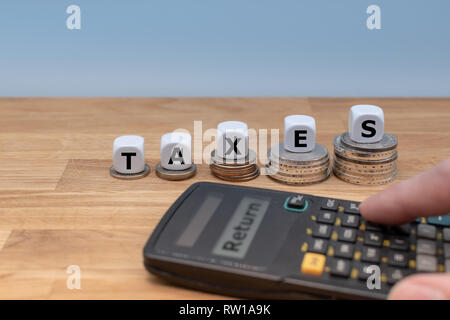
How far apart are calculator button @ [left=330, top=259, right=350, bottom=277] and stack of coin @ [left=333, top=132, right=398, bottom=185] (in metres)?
0.18

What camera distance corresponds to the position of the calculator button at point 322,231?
44 cm

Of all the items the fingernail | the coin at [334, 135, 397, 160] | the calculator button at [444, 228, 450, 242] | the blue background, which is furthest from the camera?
the blue background

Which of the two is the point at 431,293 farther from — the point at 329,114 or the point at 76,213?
the point at 329,114

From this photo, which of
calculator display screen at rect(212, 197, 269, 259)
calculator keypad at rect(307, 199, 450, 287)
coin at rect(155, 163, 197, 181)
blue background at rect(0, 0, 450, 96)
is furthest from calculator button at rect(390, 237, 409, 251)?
blue background at rect(0, 0, 450, 96)

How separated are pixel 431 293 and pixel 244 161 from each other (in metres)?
0.28

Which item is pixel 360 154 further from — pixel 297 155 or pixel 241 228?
pixel 241 228

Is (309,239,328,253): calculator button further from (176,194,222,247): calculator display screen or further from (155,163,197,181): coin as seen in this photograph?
(155,163,197,181): coin

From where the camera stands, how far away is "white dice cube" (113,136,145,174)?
0.58 meters

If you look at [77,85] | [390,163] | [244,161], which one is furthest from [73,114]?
[390,163]

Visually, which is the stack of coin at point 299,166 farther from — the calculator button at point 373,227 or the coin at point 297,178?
the calculator button at point 373,227

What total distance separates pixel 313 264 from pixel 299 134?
0.65 ft

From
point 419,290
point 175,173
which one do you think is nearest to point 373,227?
point 419,290

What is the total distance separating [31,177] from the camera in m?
0.59

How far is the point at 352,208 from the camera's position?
47cm
